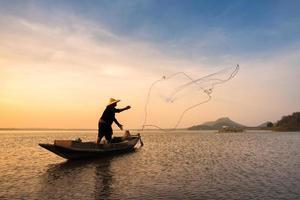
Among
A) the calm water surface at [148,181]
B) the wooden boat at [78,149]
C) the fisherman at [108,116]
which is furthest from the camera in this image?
the fisherman at [108,116]

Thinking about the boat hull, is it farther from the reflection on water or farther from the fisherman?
the reflection on water

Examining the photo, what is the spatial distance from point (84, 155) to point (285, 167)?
13759 millimetres

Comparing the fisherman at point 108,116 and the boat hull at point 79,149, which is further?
the fisherman at point 108,116

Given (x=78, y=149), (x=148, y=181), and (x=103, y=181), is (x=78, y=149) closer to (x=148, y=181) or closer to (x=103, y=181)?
(x=103, y=181)

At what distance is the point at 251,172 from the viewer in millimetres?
20625

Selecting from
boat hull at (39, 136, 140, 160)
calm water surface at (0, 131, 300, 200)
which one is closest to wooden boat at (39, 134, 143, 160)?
boat hull at (39, 136, 140, 160)

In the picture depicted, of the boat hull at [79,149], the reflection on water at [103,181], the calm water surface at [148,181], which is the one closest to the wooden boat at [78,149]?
the boat hull at [79,149]

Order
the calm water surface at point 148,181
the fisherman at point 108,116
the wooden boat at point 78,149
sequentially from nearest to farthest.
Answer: the calm water surface at point 148,181 → the wooden boat at point 78,149 → the fisherman at point 108,116

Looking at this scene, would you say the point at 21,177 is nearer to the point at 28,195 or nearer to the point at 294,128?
the point at 28,195

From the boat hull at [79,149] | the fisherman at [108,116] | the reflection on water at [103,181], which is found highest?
the fisherman at [108,116]

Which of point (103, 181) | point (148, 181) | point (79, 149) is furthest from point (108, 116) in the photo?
point (148, 181)

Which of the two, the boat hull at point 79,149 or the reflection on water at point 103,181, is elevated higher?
the boat hull at point 79,149

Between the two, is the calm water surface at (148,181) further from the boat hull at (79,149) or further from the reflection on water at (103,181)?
the boat hull at (79,149)

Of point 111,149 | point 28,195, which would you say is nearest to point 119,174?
point 28,195
